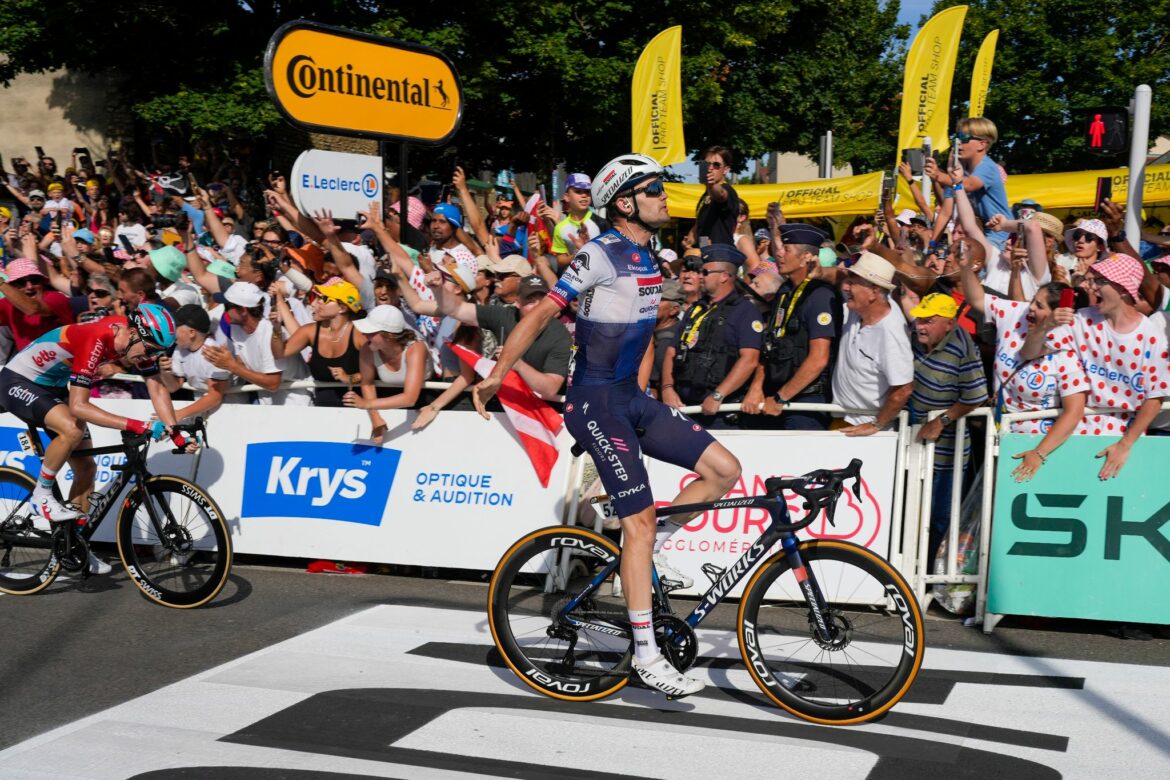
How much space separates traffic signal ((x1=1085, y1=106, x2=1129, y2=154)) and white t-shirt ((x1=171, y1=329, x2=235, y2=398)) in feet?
25.9

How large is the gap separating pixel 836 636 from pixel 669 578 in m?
0.80

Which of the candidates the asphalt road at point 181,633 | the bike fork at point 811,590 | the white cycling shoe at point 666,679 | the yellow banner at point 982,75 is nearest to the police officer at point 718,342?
the asphalt road at point 181,633

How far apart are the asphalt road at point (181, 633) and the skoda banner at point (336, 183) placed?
3525 mm

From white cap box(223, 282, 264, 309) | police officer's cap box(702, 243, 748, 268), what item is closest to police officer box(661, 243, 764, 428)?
police officer's cap box(702, 243, 748, 268)

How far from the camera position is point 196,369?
918 cm

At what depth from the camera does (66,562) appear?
7.71m

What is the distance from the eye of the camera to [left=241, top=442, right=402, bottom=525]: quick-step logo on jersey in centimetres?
848

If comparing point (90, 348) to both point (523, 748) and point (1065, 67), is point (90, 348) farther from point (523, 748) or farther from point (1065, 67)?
point (1065, 67)

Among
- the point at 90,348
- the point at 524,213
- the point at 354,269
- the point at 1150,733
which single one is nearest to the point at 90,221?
the point at 524,213

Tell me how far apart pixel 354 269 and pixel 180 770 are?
5705 mm

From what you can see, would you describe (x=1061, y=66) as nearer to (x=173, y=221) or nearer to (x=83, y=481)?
(x=173, y=221)

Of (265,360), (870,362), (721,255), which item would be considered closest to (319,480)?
(265,360)

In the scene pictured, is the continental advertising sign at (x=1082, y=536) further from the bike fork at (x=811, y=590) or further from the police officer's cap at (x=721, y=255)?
the bike fork at (x=811, y=590)

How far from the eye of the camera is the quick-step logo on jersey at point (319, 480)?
27.8 ft
